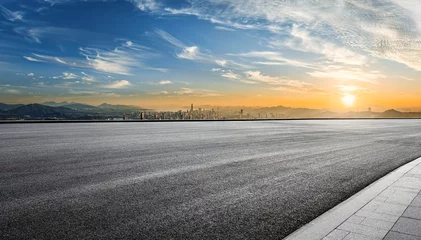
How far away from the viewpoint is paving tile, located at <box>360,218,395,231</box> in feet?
13.6

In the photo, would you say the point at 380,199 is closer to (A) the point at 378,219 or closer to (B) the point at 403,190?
(B) the point at 403,190

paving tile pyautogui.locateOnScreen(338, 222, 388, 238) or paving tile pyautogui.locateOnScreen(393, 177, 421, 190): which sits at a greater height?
paving tile pyautogui.locateOnScreen(393, 177, 421, 190)

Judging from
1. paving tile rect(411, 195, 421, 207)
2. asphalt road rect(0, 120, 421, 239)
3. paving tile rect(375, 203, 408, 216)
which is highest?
paving tile rect(411, 195, 421, 207)

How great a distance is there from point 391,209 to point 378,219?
625 millimetres

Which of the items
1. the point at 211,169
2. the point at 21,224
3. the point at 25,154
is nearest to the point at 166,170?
the point at 211,169

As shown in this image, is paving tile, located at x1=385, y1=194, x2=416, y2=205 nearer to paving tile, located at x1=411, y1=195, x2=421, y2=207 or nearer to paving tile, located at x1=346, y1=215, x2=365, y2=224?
paving tile, located at x1=411, y1=195, x2=421, y2=207

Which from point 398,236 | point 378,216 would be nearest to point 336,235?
point 398,236

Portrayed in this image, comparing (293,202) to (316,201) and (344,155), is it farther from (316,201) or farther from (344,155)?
(344,155)

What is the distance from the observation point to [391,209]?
489 cm

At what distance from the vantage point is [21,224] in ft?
14.0

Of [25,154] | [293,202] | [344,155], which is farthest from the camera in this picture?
[344,155]

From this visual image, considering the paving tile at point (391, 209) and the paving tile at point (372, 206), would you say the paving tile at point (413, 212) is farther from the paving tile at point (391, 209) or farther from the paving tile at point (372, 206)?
the paving tile at point (372, 206)

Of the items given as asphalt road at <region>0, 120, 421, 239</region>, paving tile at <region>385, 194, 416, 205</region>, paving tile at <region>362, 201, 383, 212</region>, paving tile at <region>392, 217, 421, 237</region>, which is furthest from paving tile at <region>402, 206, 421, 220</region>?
asphalt road at <region>0, 120, 421, 239</region>

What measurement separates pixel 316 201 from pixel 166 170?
3.72m
